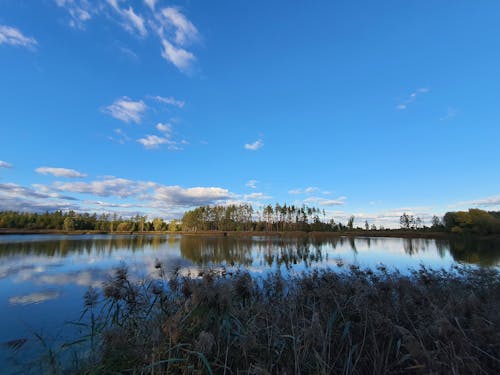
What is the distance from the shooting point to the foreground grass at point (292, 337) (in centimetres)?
285

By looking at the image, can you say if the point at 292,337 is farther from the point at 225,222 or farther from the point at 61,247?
the point at 225,222

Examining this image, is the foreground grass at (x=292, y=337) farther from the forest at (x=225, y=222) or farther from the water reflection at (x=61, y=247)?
the forest at (x=225, y=222)

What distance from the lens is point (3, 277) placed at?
44.9ft

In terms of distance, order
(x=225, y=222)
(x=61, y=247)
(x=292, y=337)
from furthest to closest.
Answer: (x=225, y=222) < (x=61, y=247) < (x=292, y=337)

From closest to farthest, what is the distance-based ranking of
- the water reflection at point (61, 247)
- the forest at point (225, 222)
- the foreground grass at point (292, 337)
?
the foreground grass at point (292, 337), the water reflection at point (61, 247), the forest at point (225, 222)

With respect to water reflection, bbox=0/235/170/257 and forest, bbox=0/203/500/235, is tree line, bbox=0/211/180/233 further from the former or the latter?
water reflection, bbox=0/235/170/257

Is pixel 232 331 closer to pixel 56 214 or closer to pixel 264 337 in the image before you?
pixel 264 337

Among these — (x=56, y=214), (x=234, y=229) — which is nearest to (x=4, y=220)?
(x=56, y=214)

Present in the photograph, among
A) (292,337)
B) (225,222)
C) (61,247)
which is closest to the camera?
(292,337)

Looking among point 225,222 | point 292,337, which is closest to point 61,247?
point 292,337

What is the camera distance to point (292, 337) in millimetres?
3098

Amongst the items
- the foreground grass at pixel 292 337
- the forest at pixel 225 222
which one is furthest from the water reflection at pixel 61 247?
the forest at pixel 225 222

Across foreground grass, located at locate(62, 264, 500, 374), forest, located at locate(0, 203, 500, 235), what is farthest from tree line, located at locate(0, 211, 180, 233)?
foreground grass, located at locate(62, 264, 500, 374)

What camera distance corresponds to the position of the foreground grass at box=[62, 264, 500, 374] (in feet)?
9.34
